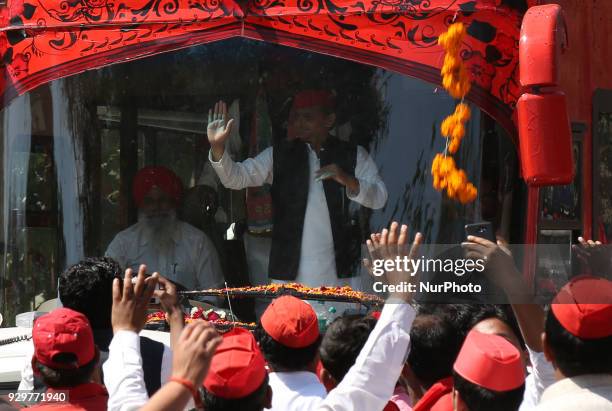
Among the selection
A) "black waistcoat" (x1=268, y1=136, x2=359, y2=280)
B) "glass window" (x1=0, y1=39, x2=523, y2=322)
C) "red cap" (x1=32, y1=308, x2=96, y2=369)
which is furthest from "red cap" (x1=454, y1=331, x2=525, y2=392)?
"black waistcoat" (x1=268, y1=136, x2=359, y2=280)

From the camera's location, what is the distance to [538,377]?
13.3 feet

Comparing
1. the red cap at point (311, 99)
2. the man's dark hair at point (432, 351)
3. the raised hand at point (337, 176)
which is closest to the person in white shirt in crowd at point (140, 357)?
the man's dark hair at point (432, 351)

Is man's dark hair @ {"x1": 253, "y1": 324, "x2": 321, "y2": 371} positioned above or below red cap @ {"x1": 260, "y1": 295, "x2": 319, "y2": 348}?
below

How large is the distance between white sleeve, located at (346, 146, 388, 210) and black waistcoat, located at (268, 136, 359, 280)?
40 millimetres

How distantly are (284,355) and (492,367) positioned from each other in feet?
3.58

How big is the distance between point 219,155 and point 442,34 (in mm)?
1307

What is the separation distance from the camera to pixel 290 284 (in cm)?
583

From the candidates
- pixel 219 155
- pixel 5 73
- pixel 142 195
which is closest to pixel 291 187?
pixel 219 155

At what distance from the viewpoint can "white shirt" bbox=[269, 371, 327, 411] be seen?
406 centimetres

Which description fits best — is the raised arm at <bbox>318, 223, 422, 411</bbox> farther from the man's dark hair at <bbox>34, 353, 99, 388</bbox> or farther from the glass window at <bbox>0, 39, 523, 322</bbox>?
the glass window at <bbox>0, 39, 523, 322</bbox>

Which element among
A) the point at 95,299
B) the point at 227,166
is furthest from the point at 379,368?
the point at 227,166

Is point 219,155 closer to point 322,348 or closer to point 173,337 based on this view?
point 322,348

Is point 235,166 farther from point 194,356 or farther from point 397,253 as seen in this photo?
point 194,356

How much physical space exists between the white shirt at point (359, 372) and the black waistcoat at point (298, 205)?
6.62ft
